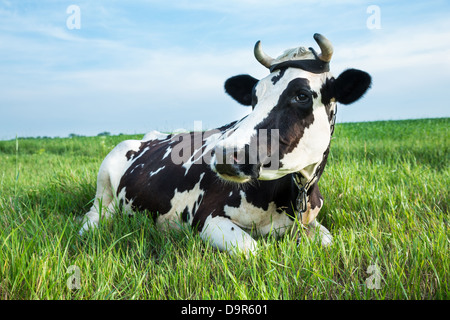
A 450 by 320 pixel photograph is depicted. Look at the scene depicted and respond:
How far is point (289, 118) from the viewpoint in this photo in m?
2.97

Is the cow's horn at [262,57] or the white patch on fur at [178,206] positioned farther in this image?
the white patch on fur at [178,206]

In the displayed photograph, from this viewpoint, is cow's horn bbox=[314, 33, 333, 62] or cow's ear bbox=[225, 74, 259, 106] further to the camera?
cow's ear bbox=[225, 74, 259, 106]

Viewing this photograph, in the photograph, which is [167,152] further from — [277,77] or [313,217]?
[277,77]

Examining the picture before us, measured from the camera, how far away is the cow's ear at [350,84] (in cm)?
330

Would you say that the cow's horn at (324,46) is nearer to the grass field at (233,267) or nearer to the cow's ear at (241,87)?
the cow's ear at (241,87)

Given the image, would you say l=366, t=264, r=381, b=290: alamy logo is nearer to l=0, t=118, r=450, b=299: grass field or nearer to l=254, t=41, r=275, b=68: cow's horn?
l=0, t=118, r=450, b=299: grass field

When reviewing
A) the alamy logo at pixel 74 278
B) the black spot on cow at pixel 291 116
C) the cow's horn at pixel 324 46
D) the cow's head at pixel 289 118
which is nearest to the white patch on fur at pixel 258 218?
the cow's head at pixel 289 118

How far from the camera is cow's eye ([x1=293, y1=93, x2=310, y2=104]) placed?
119 inches

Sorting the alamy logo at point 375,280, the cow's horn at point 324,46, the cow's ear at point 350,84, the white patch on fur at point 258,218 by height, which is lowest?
the alamy logo at point 375,280

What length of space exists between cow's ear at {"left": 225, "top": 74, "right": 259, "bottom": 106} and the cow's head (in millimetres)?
343

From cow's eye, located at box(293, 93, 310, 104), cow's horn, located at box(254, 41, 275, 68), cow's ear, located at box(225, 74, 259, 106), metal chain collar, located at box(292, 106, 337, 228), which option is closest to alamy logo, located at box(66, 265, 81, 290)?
metal chain collar, located at box(292, 106, 337, 228)

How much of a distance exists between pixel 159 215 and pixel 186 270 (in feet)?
5.50

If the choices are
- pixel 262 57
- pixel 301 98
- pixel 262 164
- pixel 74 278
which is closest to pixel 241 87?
pixel 262 57
